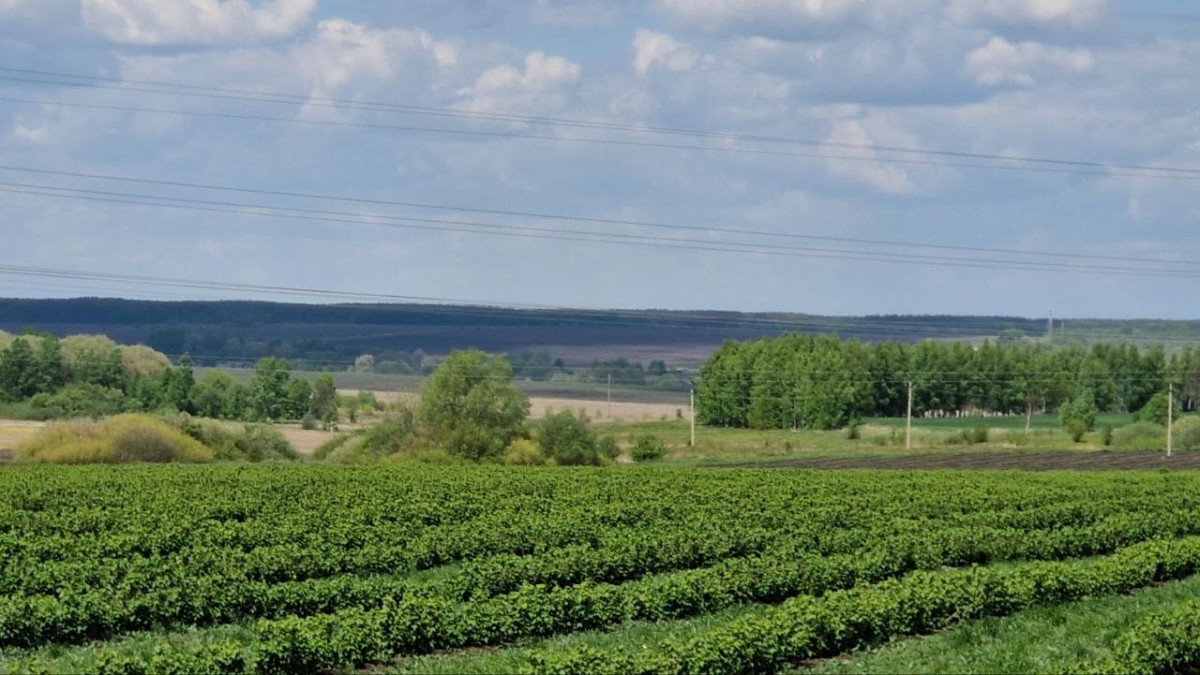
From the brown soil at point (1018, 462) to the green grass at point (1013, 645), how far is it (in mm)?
41329

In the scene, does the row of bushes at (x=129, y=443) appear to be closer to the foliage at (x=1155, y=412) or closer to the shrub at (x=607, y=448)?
the shrub at (x=607, y=448)

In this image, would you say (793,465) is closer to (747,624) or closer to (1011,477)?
(1011,477)

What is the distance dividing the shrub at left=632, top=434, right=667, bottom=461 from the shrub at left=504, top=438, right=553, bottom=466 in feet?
25.0

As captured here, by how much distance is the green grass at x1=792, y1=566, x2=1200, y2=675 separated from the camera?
20266mm

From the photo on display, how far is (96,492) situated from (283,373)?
2717 inches

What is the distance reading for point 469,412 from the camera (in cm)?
7394

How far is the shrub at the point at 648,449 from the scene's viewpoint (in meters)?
80.1

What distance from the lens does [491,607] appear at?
22.6m

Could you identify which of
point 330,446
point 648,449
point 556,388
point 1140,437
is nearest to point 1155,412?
point 1140,437

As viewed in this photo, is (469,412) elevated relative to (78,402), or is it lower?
elevated

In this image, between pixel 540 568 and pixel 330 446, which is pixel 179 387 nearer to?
pixel 330 446

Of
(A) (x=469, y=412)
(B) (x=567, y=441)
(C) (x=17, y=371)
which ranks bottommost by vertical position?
(B) (x=567, y=441)

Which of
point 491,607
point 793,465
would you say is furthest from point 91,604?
point 793,465

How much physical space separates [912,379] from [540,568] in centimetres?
11682
